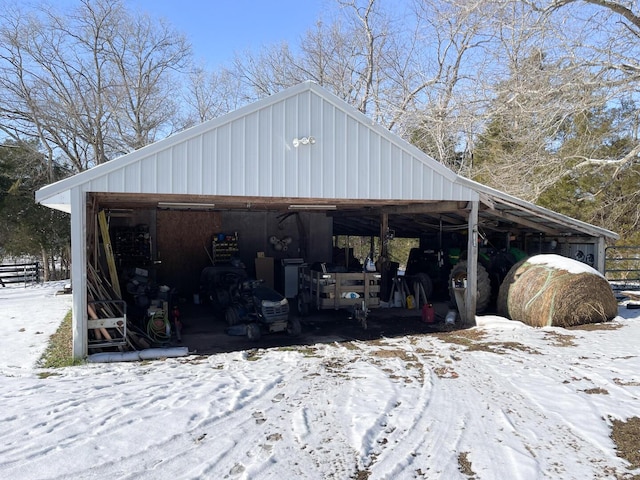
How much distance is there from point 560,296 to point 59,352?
8.35m

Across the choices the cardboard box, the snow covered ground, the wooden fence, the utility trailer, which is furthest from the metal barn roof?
the wooden fence

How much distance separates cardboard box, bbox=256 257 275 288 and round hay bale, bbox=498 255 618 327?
700 centimetres

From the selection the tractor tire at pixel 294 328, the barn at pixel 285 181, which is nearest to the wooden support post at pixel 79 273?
the barn at pixel 285 181

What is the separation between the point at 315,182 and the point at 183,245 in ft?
23.2

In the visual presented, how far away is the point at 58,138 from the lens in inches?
846

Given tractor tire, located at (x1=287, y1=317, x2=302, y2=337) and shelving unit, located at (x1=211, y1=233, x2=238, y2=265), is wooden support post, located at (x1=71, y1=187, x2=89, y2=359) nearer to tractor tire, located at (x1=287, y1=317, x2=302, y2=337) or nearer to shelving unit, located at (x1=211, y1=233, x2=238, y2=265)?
tractor tire, located at (x1=287, y1=317, x2=302, y2=337)

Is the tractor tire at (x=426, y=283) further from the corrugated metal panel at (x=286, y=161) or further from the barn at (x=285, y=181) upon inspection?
the corrugated metal panel at (x=286, y=161)

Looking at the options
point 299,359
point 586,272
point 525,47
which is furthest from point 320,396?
point 525,47

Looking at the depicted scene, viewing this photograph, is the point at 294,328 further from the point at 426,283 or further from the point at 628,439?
the point at 628,439

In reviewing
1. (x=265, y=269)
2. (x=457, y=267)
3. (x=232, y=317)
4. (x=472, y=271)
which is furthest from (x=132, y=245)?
(x=472, y=271)

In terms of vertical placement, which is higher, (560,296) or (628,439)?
(560,296)

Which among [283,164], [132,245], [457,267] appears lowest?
[457,267]

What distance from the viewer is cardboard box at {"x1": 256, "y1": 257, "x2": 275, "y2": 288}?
14.1 m

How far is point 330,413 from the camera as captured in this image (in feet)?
15.3
